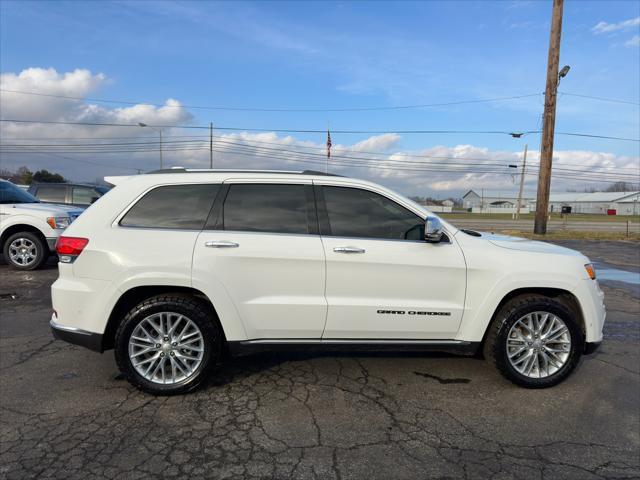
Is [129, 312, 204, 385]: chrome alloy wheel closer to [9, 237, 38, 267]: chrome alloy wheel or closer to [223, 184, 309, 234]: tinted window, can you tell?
[223, 184, 309, 234]: tinted window

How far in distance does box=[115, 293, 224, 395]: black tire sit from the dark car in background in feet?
35.2

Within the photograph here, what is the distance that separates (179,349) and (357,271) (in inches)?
62.8

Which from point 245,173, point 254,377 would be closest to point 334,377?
point 254,377

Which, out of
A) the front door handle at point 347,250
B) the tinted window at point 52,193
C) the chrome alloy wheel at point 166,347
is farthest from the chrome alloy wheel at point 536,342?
the tinted window at point 52,193

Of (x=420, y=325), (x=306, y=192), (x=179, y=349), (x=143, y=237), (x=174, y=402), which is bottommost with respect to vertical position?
(x=174, y=402)

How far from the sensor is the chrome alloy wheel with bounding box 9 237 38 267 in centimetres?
886

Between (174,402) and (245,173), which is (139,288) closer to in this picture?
(174,402)

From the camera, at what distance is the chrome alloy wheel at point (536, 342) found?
3.86 m

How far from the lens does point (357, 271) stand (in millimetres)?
3643

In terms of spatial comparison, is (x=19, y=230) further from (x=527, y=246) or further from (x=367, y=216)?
(x=527, y=246)

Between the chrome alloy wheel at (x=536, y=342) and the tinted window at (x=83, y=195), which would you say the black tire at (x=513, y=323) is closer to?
the chrome alloy wheel at (x=536, y=342)

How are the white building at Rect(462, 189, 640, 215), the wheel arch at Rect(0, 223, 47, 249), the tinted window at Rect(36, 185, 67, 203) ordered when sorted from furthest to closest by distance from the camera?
the white building at Rect(462, 189, 640, 215)
the tinted window at Rect(36, 185, 67, 203)
the wheel arch at Rect(0, 223, 47, 249)

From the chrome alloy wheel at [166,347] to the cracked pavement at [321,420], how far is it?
0.74ft

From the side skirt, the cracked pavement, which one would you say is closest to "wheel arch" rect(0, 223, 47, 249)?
the cracked pavement
